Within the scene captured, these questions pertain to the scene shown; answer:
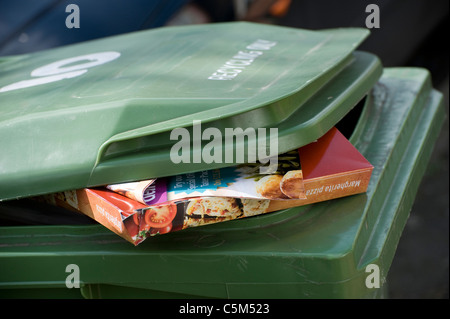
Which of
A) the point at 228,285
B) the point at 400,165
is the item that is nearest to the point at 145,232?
the point at 228,285

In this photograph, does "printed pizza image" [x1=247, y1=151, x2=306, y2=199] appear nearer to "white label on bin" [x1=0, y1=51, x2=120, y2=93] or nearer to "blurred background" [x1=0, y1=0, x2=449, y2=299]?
"white label on bin" [x1=0, y1=51, x2=120, y2=93]

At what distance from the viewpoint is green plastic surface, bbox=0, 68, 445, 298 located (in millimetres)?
1448

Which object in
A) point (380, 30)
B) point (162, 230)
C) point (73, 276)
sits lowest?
point (73, 276)

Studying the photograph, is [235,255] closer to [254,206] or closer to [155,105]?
[254,206]

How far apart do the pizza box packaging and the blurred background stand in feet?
4.98

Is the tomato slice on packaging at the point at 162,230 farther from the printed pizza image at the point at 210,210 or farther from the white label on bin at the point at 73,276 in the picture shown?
the white label on bin at the point at 73,276

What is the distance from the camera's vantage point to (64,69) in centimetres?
208

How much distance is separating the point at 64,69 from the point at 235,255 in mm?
985

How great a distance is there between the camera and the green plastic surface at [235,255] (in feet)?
4.75

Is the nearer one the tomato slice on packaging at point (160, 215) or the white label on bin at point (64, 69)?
the tomato slice on packaging at point (160, 215)

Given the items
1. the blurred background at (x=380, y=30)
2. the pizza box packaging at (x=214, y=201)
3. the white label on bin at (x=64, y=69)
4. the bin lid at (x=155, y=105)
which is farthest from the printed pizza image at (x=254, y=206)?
the blurred background at (x=380, y=30)

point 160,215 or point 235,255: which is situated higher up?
point 160,215

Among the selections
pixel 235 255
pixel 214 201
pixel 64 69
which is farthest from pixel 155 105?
pixel 64 69

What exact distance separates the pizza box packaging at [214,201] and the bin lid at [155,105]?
0.06 meters
